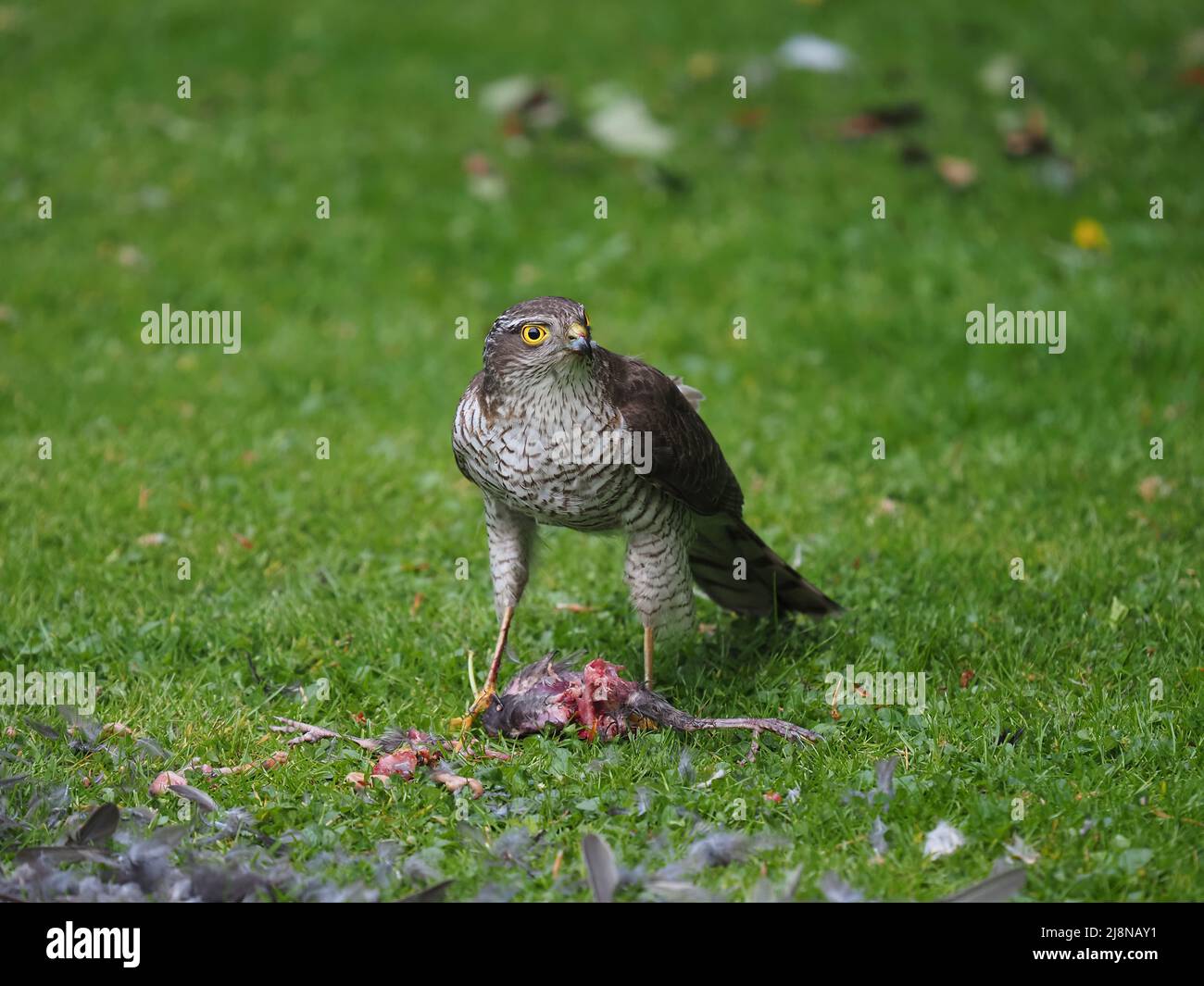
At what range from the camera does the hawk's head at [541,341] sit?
4312 millimetres

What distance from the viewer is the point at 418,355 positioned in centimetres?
818

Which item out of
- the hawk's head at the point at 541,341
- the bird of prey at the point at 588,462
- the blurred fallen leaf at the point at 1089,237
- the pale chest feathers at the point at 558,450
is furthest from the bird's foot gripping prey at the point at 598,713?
the blurred fallen leaf at the point at 1089,237

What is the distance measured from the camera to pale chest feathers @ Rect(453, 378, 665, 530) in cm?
441

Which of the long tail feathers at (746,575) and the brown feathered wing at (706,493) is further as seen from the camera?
the long tail feathers at (746,575)

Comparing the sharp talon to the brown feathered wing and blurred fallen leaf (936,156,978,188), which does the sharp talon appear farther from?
blurred fallen leaf (936,156,978,188)

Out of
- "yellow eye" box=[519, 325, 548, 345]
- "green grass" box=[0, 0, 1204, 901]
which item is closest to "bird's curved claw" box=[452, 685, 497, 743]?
"green grass" box=[0, 0, 1204, 901]

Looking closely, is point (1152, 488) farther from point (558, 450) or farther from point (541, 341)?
point (541, 341)

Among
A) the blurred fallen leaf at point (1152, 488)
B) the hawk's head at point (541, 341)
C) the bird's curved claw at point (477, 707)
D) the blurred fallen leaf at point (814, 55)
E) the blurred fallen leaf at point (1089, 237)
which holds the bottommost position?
the bird's curved claw at point (477, 707)

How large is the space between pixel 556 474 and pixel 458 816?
1.12 m

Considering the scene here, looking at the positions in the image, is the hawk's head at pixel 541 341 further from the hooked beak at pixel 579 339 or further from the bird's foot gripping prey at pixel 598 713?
the bird's foot gripping prey at pixel 598 713

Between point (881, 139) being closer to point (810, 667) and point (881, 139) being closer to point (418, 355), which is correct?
point (418, 355)

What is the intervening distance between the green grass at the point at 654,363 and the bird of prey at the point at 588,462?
0.47m

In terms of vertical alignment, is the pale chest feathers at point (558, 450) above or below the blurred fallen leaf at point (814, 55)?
below

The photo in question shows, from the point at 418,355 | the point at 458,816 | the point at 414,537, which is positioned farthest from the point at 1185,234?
the point at 458,816
